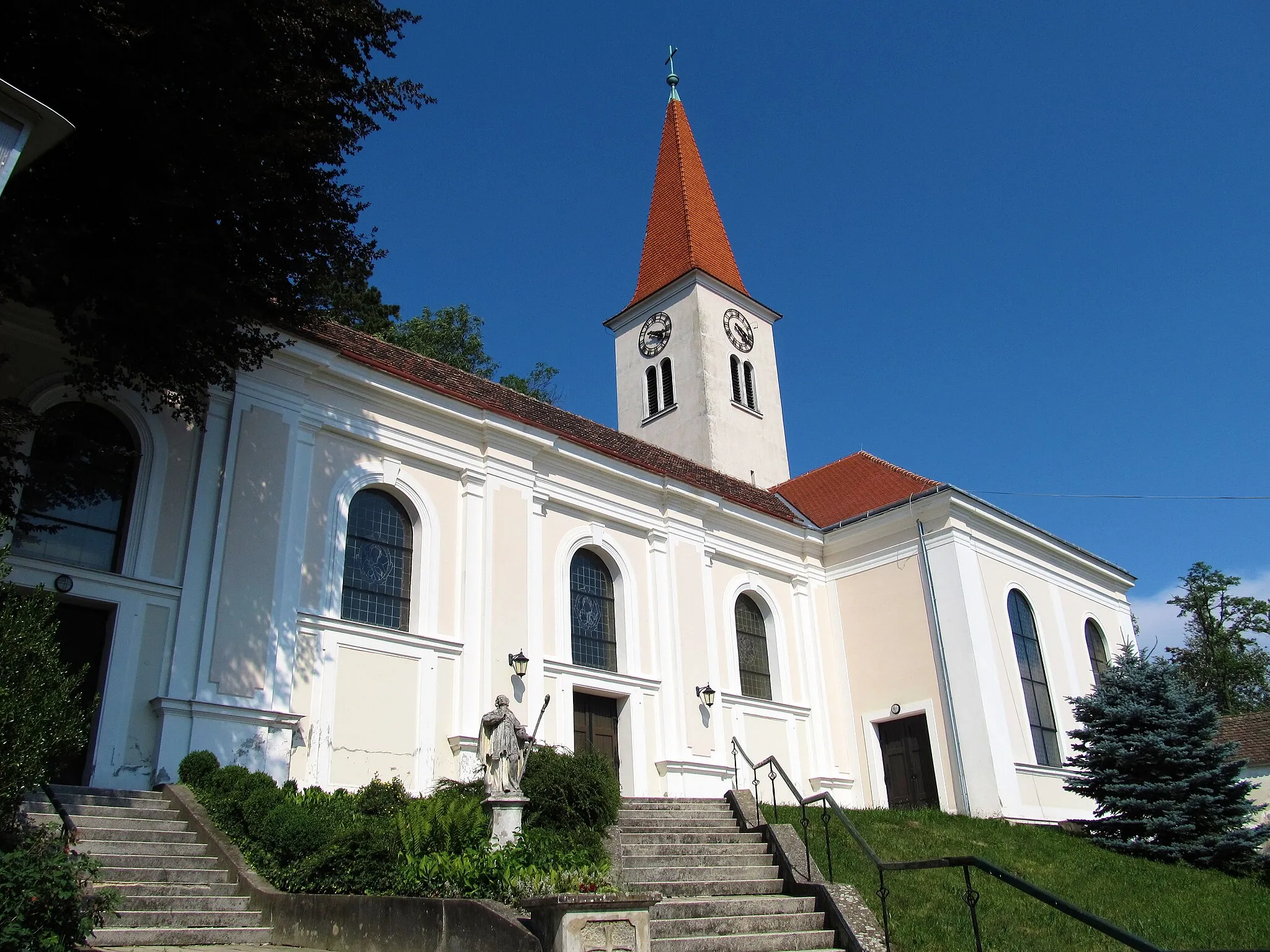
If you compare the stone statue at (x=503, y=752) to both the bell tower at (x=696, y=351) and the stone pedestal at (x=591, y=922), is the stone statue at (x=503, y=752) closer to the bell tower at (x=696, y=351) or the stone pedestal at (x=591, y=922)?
the stone pedestal at (x=591, y=922)

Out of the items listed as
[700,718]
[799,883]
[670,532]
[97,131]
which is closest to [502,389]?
[670,532]

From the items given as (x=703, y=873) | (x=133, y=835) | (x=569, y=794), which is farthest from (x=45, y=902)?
(x=703, y=873)

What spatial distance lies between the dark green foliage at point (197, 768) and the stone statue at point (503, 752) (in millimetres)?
3205

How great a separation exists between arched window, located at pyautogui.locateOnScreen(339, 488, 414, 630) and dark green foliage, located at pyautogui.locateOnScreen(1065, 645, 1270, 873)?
11.8m

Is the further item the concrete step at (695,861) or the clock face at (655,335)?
the clock face at (655,335)

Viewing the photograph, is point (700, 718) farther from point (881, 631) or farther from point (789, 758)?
point (881, 631)

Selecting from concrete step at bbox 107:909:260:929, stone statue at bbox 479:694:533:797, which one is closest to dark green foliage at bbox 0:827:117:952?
concrete step at bbox 107:909:260:929

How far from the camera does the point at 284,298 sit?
495 inches

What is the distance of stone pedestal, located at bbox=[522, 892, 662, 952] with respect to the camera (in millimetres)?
7012

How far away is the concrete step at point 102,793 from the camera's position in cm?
1049

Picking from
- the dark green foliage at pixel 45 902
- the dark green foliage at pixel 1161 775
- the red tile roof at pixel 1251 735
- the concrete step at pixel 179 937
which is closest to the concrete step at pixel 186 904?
the concrete step at pixel 179 937

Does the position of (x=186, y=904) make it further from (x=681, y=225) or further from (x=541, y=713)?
(x=681, y=225)

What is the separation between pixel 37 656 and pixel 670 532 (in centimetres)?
1299

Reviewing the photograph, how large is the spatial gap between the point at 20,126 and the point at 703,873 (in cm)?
966
